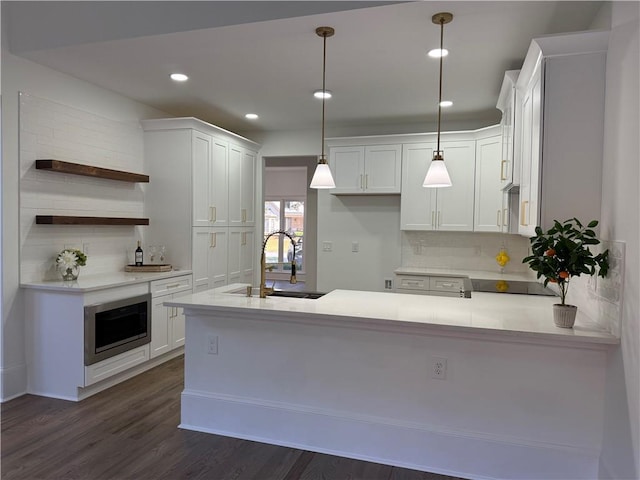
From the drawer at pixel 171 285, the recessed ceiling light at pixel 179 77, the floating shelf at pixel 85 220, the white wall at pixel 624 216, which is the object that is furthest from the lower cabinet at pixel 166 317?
the white wall at pixel 624 216

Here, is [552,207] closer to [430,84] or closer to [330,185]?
[330,185]

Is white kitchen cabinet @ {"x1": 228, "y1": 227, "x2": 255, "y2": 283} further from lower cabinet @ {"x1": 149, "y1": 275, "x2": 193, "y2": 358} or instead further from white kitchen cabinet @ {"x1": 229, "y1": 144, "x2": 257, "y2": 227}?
lower cabinet @ {"x1": 149, "y1": 275, "x2": 193, "y2": 358}

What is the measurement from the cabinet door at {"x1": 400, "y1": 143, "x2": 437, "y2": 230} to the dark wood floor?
3051mm

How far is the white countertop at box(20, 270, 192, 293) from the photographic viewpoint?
336 centimetres

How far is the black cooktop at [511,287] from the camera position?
341 centimetres

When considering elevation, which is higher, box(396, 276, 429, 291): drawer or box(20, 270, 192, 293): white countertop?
box(20, 270, 192, 293): white countertop

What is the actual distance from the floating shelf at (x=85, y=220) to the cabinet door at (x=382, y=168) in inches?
99.9

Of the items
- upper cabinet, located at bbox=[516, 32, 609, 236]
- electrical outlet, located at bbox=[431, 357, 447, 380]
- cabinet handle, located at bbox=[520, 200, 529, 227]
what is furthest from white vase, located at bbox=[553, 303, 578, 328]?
cabinet handle, located at bbox=[520, 200, 529, 227]

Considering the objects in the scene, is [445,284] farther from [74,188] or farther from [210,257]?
[74,188]

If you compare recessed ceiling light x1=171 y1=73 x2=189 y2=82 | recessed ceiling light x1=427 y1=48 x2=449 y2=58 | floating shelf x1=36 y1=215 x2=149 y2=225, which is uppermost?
recessed ceiling light x1=171 y1=73 x2=189 y2=82

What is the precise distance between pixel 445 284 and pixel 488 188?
3.71ft

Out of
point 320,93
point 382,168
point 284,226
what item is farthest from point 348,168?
point 284,226

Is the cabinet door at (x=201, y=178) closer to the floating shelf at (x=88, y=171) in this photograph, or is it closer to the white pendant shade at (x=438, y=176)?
the floating shelf at (x=88, y=171)

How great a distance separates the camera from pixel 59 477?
237cm
